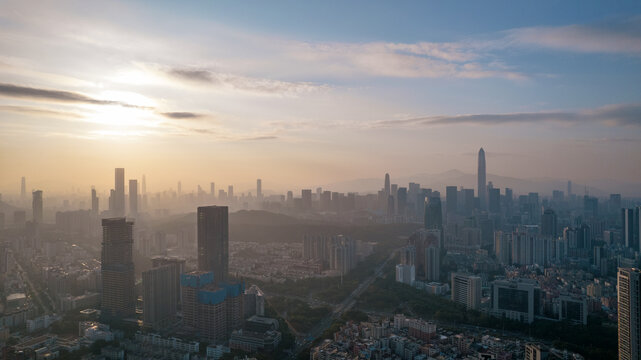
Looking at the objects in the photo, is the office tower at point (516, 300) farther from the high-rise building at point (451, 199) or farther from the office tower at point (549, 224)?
the high-rise building at point (451, 199)

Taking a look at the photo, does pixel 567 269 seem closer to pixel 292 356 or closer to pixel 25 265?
pixel 292 356

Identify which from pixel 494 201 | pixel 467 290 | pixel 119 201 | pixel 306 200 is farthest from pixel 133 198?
pixel 494 201

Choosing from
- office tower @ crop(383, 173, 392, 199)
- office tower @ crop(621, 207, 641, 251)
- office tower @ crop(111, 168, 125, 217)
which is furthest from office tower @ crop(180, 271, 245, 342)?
office tower @ crop(383, 173, 392, 199)

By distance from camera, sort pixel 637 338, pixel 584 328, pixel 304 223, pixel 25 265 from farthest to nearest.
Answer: pixel 304 223
pixel 25 265
pixel 584 328
pixel 637 338

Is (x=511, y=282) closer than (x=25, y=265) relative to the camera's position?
Yes

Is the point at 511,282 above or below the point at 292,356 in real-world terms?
above

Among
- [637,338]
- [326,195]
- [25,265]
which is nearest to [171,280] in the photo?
[25,265]

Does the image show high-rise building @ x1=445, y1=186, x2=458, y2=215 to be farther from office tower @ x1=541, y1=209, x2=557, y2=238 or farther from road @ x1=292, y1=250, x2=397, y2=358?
road @ x1=292, y1=250, x2=397, y2=358
